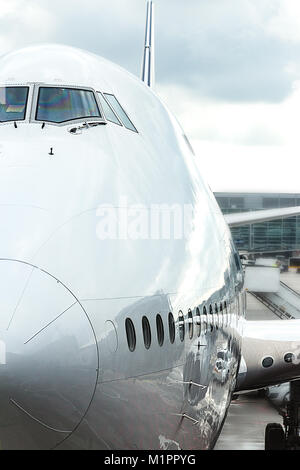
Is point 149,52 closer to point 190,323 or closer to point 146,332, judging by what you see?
point 190,323

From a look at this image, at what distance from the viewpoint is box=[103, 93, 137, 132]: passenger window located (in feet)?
28.1

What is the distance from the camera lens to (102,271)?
6.18m

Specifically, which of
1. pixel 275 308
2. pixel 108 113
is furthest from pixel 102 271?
pixel 275 308

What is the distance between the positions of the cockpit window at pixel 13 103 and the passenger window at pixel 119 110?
0.93 meters

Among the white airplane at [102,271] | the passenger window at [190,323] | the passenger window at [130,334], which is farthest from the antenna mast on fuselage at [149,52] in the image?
the passenger window at [130,334]

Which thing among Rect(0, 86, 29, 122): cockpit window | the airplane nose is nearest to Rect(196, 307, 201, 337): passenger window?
the airplane nose

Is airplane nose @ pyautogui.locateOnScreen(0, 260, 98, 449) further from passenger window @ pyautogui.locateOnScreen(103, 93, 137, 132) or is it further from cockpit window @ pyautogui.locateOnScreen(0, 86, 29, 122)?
passenger window @ pyautogui.locateOnScreen(103, 93, 137, 132)

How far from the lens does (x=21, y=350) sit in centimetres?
529

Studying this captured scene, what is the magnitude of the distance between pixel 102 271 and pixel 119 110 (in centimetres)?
308

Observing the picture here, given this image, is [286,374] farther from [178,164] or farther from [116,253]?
[116,253]

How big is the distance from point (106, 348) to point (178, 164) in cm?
346

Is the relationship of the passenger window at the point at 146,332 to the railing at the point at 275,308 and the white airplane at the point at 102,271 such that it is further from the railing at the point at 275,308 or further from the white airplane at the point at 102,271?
the railing at the point at 275,308

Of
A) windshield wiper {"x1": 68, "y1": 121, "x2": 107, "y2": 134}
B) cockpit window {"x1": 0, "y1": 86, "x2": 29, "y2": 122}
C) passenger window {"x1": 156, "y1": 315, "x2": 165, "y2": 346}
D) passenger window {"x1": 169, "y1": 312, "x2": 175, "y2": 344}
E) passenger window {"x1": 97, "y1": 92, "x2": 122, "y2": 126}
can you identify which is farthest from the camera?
passenger window {"x1": 97, "y1": 92, "x2": 122, "y2": 126}

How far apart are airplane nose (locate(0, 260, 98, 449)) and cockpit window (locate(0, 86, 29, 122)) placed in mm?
2902
